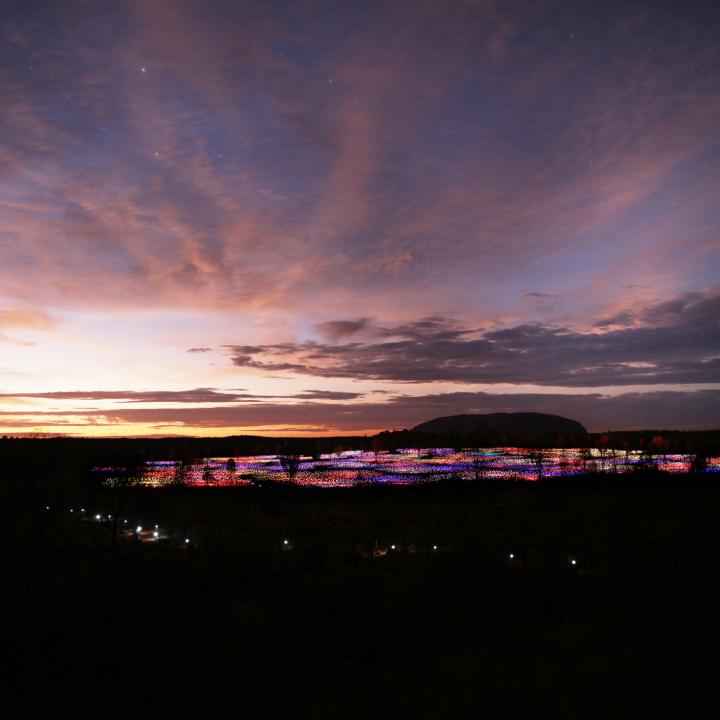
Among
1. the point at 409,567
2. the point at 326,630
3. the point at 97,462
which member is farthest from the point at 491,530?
the point at 97,462

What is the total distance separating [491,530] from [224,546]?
14512 mm

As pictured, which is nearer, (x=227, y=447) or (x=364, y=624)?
(x=364, y=624)

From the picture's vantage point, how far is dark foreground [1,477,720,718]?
1105cm

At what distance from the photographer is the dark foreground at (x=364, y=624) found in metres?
11.0

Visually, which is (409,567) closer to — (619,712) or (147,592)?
(147,592)

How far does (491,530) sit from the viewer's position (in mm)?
33281

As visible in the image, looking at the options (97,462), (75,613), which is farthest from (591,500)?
(97,462)

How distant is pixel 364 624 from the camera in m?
16.0

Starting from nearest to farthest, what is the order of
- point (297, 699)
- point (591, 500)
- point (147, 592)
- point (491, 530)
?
point (297, 699) < point (147, 592) < point (491, 530) < point (591, 500)

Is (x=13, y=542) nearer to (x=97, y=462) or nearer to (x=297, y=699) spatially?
(x=297, y=699)

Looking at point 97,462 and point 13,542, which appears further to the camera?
point 97,462

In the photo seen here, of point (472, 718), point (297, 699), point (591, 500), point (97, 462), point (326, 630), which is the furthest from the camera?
point (97, 462)

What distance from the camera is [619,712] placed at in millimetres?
10070

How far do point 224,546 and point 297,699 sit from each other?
60.6ft
